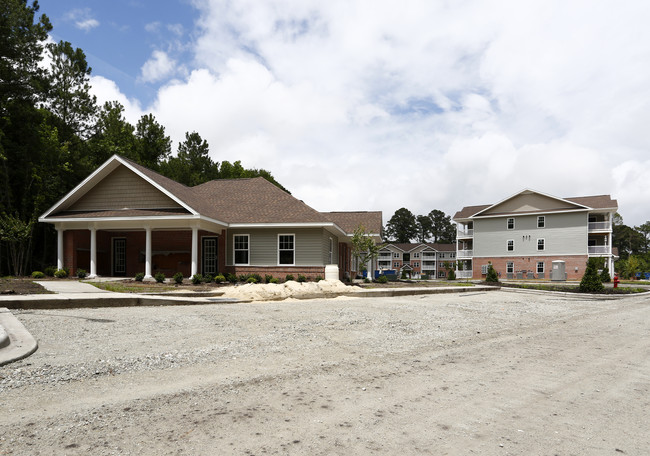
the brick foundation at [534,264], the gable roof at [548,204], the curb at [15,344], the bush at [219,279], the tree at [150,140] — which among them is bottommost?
the brick foundation at [534,264]

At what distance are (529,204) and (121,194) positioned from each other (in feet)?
142

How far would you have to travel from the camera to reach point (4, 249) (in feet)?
87.0

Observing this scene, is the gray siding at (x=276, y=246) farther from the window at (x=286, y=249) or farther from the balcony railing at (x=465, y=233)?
the balcony railing at (x=465, y=233)

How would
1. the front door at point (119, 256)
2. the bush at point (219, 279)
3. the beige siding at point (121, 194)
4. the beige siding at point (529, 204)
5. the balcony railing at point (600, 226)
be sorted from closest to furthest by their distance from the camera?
1. the bush at point (219, 279)
2. the beige siding at point (121, 194)
3. the front door at point (119, 256)
4. the balcony railing at point (600, 226)
5. the beige siding at point (529, 204)

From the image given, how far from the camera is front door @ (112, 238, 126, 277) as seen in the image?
80.4 ft

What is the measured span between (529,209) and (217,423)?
5182 cm

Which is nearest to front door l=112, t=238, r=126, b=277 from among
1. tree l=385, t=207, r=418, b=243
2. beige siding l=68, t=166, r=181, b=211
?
beige siding l=68, t=166, r=181, b=211

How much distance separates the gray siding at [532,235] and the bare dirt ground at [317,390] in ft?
138

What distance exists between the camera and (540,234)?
159ft

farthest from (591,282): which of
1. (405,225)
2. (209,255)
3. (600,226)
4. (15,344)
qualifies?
(405,225)

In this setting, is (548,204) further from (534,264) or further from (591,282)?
(591,282)

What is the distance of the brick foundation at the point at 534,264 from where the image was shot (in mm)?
45781

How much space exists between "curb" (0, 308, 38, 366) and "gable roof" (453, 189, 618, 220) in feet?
164

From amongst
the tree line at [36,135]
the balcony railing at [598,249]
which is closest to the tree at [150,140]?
the tree line at [36,135]
